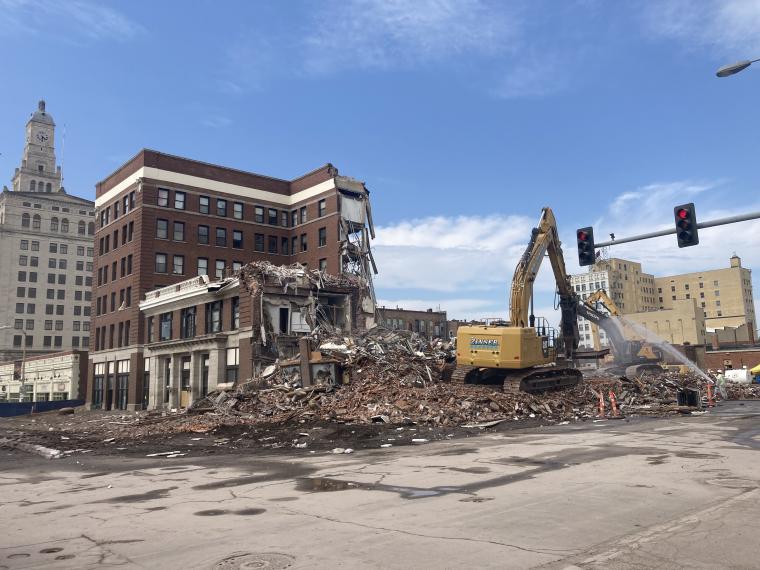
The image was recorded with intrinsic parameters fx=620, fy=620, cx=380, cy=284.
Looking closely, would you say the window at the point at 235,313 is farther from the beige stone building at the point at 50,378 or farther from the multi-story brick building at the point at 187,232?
the beige stone building at the point at 50,378

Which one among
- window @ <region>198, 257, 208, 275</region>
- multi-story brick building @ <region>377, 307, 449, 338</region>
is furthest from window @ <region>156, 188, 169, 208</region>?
multi-story brick building @ <region>377, 307, 449, 338</region>

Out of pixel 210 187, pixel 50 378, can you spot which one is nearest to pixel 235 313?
pixel 210 187

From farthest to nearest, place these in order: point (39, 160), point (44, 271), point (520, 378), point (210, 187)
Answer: point (39, 160), point (44, 271), point (210, 187), point (520, 378)

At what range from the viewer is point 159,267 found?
52.6 m

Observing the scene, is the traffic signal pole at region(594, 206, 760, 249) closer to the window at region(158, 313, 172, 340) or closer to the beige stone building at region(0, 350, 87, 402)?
the window at region(158, 313, 172, 340)

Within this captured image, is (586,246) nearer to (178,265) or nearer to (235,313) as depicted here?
(235,313)

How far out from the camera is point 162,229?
52938 mm

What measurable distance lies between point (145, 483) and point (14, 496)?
2179mm

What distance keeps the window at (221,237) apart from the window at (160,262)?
5014 mm

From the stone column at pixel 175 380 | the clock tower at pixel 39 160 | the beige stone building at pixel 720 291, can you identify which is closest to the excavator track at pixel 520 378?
the stone column at pixel 175 380

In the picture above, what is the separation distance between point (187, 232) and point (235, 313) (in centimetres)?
1572

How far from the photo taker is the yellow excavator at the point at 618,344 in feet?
116

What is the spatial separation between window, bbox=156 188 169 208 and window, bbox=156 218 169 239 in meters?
1.38

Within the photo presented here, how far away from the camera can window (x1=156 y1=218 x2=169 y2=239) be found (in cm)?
5263
